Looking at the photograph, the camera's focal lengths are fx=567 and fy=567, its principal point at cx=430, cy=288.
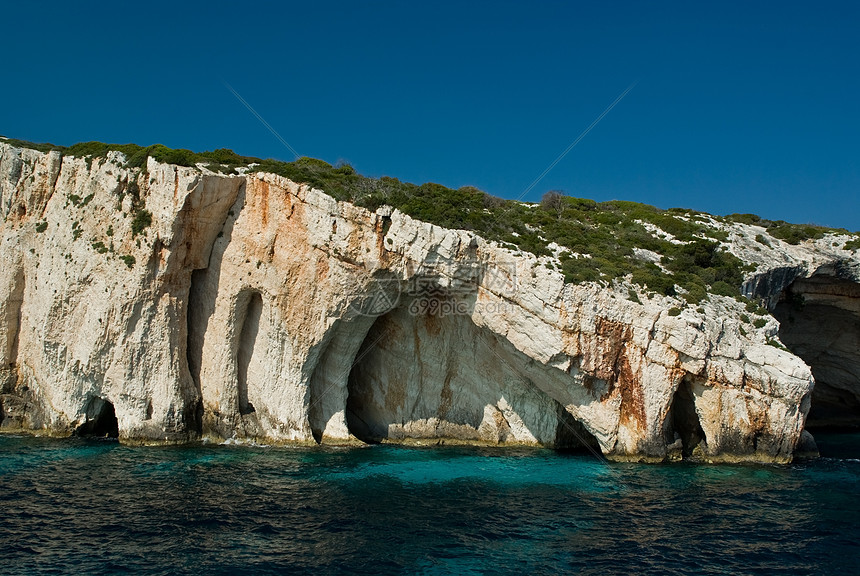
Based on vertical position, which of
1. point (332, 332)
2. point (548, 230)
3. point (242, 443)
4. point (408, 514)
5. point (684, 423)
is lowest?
point (408, 514)

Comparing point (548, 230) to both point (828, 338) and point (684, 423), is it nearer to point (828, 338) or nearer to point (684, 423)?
point (684, 423)

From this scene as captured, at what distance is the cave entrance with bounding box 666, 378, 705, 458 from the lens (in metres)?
26.5

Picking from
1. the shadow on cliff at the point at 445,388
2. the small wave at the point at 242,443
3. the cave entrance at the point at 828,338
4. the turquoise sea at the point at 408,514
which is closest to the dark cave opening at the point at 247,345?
the small wave at the point at 242,443

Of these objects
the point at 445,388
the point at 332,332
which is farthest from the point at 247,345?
the point at 445,388

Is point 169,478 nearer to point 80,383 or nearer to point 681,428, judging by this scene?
point 80,383

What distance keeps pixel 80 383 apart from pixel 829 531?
32747 mm

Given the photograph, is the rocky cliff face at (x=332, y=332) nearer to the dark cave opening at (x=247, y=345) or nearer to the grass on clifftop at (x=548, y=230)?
the dark cave opening at (x=247, y=345)

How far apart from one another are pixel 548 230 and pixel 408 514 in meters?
18.1

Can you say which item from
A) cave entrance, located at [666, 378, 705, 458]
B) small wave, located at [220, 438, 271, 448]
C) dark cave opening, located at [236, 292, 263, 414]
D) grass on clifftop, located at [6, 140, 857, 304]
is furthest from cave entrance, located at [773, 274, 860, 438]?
small wave, located at [220, 438, 271, 448]

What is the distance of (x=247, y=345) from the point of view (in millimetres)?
29891

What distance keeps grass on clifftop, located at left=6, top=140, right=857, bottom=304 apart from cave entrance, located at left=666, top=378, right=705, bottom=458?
4.62 meters

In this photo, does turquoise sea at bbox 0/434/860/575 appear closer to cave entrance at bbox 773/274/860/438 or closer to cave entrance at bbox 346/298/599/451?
cave entrance at bbox 346/298/599/451

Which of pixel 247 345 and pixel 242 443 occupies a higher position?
pixel 247 345

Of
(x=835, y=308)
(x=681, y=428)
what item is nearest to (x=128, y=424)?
(x=681, y=428)
